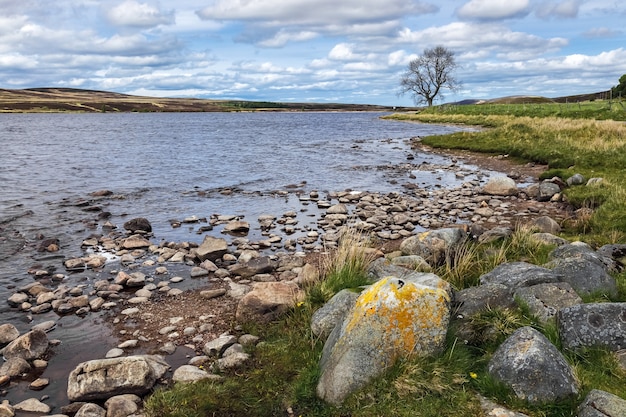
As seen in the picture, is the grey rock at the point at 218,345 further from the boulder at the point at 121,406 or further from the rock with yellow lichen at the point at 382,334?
the rock with yellow lichen at the point at 382,334

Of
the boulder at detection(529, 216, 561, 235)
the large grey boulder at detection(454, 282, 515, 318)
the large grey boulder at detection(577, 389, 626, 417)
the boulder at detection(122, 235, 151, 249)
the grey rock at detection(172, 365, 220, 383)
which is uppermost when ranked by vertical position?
the large grey boulder at detection(454, 282, 515, 318)

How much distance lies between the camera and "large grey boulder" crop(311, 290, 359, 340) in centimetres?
752

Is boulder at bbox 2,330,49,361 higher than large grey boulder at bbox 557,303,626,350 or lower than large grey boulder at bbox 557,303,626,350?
lower

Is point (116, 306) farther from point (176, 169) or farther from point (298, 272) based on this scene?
point (176, 169)

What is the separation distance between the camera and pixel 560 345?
21.5 ft

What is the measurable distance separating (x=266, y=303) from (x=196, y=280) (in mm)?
3733

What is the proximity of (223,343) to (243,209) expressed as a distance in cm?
1308

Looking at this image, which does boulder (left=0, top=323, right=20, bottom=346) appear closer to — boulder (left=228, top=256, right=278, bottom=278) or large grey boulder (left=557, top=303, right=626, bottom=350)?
boulder (left=228, top=256, right=278, bottom=278)

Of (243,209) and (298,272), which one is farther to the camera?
(243,209)

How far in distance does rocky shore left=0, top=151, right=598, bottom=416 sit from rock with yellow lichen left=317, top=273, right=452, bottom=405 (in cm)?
197

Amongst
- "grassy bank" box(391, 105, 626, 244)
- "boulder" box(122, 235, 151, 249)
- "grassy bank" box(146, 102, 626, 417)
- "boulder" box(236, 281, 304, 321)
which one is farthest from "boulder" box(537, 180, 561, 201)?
"boulder" box(122, 235, 151, 249)

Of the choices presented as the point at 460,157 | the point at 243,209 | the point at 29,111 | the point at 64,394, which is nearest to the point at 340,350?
the point at 64,394

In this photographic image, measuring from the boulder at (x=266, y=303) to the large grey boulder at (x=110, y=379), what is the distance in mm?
2264

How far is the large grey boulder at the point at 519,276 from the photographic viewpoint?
26.2 ft
